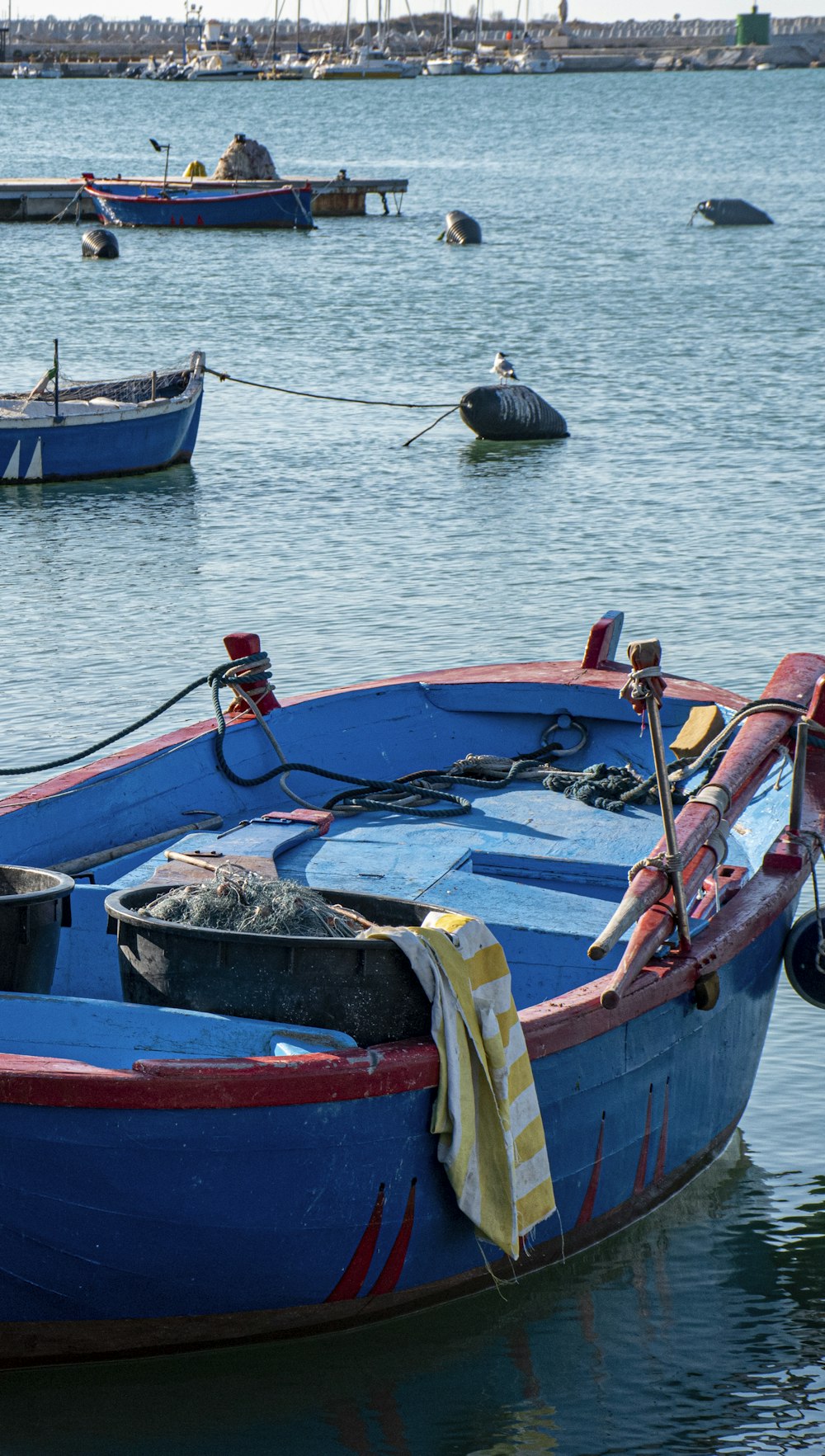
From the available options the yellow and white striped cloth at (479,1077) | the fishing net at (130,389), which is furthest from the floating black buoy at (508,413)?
the yellow and white striped cloth at (479,1077)

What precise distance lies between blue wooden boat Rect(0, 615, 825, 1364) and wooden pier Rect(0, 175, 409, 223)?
46701mm

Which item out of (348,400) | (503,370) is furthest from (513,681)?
(348,400)

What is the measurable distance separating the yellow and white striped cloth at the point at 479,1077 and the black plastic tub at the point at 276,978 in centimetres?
11

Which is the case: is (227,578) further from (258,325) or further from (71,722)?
(258,325)

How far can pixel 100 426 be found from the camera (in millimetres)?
20516

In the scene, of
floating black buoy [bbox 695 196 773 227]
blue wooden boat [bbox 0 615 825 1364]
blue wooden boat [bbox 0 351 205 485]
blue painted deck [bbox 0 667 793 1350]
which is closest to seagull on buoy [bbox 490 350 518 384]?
blue wooden boat [bbox 0 351 205 485]

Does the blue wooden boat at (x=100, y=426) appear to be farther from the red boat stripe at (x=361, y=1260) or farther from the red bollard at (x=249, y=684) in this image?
the red boat stripe at (x=361, y=1260)

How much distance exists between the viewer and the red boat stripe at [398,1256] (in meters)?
5.75

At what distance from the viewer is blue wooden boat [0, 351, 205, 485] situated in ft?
66.5

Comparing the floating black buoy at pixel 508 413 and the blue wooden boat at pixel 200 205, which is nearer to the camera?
the floating black buoy at pixel 508 413

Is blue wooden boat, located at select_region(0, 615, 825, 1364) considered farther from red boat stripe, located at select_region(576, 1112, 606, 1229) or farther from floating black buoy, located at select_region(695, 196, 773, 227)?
floating black buoy, located at select_region(695, 196, 773, 227)

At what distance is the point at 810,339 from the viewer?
3294cm

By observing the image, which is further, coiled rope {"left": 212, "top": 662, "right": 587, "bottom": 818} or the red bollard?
the red bollard

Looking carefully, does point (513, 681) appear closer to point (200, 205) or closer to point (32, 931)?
point (32, 931)
